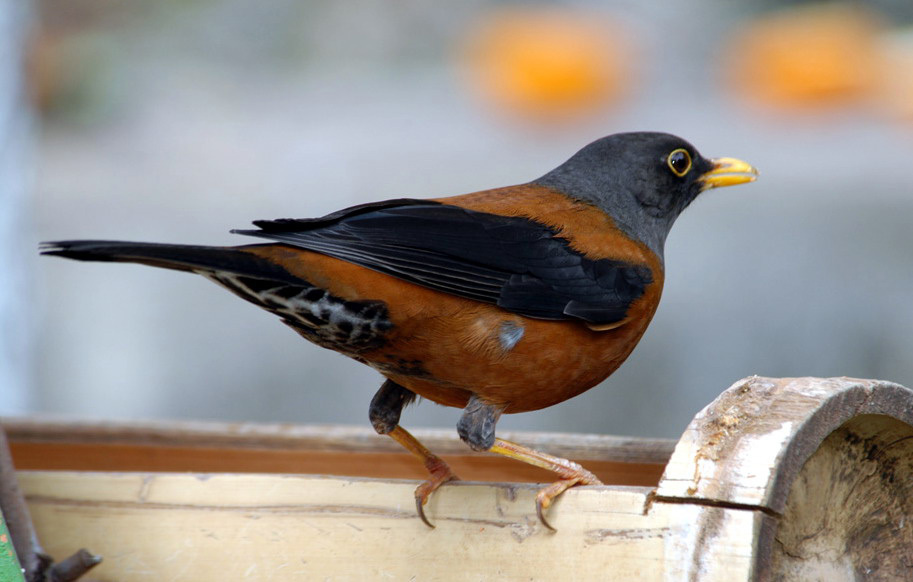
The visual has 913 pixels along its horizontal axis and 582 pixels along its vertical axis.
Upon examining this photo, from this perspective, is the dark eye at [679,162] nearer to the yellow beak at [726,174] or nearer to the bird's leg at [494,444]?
the yellow beak at [726,174]

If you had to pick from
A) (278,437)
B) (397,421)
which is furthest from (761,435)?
(278,437)

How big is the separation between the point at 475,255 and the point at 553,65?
1003cm

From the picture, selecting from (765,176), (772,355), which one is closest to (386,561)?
(772,355)

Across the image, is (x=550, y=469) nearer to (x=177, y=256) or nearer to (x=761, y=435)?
(x=761, y=435)

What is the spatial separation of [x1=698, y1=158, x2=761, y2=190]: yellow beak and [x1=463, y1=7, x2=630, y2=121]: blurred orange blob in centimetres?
883

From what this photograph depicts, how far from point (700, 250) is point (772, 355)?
4.17ft

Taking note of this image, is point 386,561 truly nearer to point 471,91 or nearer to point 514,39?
point 514,39

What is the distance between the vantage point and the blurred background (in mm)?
7957

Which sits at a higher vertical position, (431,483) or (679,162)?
(679,162)

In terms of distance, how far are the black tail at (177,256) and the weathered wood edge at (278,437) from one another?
968 mm

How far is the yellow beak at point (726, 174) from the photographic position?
3.83m

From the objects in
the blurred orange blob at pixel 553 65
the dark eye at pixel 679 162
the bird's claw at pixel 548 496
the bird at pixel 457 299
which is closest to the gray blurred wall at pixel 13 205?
the bird at pixel 457 299

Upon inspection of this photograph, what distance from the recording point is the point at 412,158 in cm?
1203

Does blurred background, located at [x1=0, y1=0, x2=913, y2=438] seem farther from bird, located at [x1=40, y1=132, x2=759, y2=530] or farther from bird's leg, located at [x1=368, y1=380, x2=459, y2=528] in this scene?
bird, located at [x1=40, y1=132, x2=759, y2=530]
